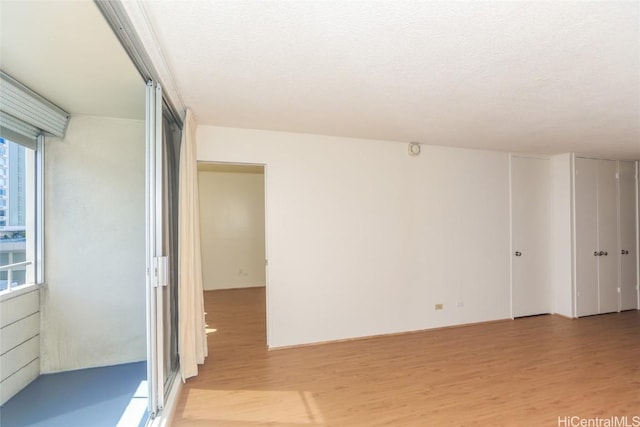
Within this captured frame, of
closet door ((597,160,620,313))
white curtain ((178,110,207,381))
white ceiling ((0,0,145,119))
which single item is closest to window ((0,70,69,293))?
white ceiling ((0,0,145,119))

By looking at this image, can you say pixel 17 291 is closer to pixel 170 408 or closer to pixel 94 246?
pixel 94 246

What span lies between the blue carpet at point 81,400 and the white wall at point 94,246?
0.58 feet

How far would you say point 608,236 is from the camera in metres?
4.83

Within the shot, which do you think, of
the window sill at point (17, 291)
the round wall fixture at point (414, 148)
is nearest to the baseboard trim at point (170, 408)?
the window sill at point (17, 291)

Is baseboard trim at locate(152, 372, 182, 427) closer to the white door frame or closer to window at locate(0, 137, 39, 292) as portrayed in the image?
the white door frame

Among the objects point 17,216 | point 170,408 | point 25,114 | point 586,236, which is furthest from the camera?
point 586,236

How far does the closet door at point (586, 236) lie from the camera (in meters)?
4.59

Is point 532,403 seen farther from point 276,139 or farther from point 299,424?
point 276,139

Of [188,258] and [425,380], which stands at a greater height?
[188,258]

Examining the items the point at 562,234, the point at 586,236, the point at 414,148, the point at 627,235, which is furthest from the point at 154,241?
the point at 627,235

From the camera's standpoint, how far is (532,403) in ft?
7.82

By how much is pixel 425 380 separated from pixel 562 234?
357cm

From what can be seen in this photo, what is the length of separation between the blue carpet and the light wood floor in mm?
432

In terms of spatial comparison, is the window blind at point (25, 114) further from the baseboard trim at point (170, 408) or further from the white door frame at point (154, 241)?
the baseboard trim at point (170, 408)
